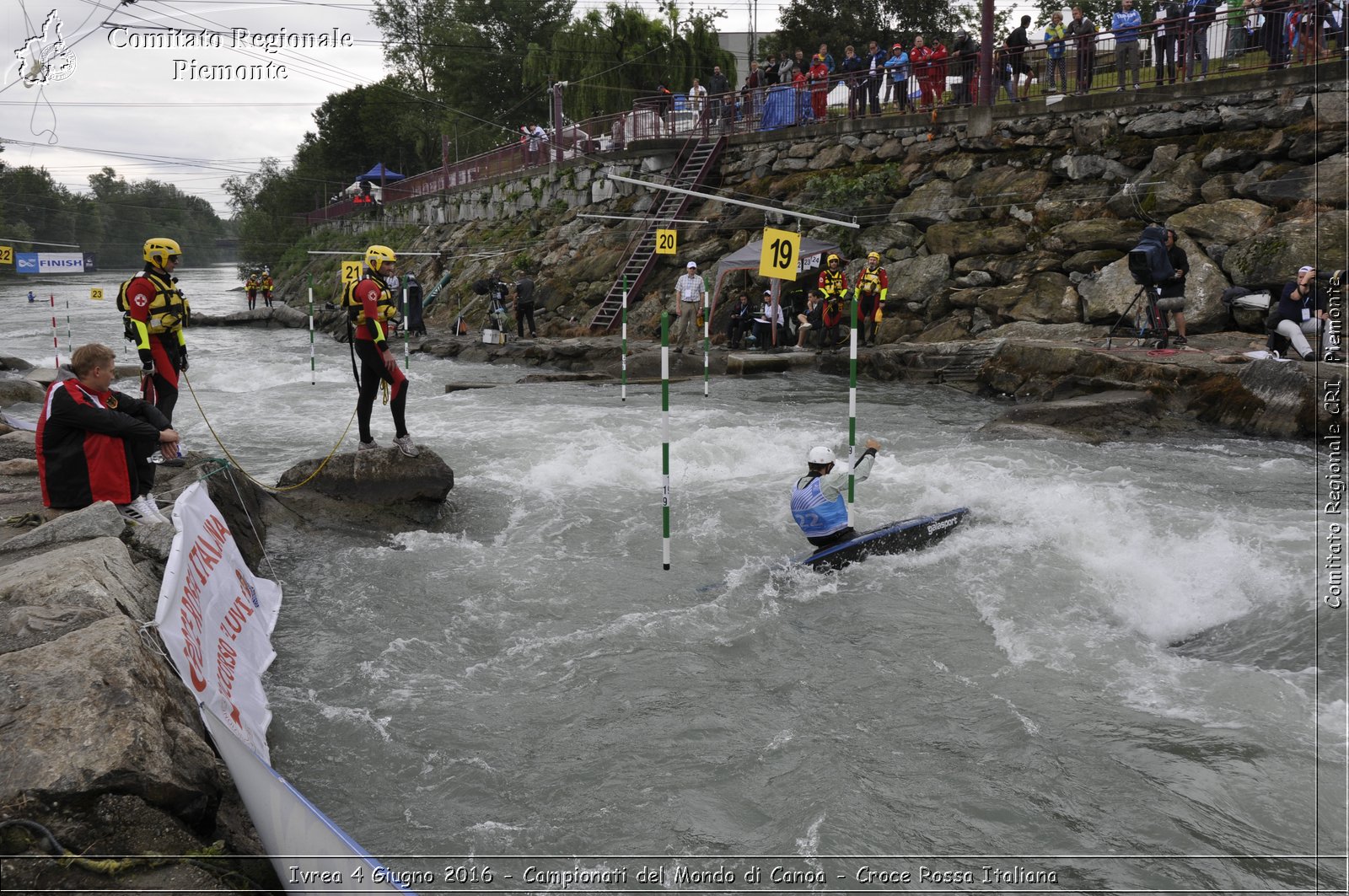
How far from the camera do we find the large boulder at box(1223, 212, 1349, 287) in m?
14.6

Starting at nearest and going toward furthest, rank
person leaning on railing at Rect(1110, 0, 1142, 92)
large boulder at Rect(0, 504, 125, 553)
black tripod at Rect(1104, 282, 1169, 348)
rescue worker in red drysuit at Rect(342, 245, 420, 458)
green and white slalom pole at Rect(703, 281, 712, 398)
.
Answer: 1. large boulder at Rect(0, 504, 125, 553)
2. rescue worker in red drysuit at Rect(342, 245, 420, 458)
3. black tripod at Rect(1104, 282, 1169, 348)
4. green and white slalom pole at Rect(703, 281, 712, 398)
5. person leaning on railing at Rect(1110, 0, 1142, 92)

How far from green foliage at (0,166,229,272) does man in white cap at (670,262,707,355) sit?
45794mm

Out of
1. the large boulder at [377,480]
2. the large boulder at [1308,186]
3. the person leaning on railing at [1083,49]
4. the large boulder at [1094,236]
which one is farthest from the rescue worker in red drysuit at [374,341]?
the person leaning on railing at [1083,49]

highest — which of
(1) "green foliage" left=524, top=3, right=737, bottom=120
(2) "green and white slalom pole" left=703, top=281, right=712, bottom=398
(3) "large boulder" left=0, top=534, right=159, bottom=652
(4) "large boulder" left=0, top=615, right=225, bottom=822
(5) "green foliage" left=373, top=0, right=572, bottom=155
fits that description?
(5) "green foliage" left=373, top=0, right=572, bottom=155

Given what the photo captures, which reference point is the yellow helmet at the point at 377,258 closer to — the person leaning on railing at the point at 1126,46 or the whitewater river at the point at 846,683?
the whitewater river at the point at 846,683

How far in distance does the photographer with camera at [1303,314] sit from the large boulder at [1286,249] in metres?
1.96

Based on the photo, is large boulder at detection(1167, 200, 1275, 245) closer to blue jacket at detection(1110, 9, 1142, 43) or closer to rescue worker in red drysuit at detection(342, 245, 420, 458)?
blue jacket at detection(1110, 9, 1142, 43)

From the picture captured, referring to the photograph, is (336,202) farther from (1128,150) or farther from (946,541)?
(946,541)

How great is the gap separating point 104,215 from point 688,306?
8130 centimetres

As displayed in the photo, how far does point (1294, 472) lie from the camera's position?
399 inches

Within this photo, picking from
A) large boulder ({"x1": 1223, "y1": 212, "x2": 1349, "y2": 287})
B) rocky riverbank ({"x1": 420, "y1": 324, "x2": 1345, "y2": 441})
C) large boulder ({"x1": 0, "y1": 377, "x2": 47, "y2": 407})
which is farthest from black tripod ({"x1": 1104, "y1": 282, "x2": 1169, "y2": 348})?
large boulder ({"x1": 0, "y1": 377, "x2": 47, "y2": 407})

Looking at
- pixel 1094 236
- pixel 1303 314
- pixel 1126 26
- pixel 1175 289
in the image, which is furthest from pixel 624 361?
pixel 1126 26

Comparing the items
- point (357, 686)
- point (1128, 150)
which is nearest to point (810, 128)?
point (1128, 150)

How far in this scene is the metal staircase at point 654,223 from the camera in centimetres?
2462
